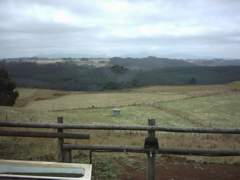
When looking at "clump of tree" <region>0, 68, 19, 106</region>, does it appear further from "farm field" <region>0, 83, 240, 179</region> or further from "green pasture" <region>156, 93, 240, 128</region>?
"green pasture" <region>156, 93, 240, 128</region>

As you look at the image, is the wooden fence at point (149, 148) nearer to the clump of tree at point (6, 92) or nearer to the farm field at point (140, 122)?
the farm field at point (140, 122)

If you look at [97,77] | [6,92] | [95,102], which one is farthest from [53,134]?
[97,77]

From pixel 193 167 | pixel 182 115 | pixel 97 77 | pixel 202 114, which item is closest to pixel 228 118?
pixel 202 114

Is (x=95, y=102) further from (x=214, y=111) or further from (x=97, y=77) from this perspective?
(x=97, y=77)

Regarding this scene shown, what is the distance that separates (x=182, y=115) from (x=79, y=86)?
95483 millimetres

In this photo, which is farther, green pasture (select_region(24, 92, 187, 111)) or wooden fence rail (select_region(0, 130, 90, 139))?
green pasture (select_region(24, 92, 187, 111))

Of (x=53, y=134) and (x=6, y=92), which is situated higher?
(x=53, y=134)

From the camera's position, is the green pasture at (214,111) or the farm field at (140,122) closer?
the farm field at (140,122)

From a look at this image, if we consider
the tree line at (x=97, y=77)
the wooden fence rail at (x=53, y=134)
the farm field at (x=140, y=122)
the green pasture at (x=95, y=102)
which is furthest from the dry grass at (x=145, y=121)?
the tree line at (x=97, y=77)

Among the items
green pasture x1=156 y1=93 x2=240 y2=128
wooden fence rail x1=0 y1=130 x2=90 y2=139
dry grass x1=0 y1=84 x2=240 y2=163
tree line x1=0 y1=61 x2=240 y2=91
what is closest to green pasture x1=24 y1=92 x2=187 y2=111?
dry grass x1=0 y1=84 x2=240 y2=163

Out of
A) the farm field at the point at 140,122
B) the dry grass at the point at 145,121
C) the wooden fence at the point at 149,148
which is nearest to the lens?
the wooden fence at the point at 149,148

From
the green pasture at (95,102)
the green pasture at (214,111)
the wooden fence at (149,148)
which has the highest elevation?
the wooden fence at (149,148)

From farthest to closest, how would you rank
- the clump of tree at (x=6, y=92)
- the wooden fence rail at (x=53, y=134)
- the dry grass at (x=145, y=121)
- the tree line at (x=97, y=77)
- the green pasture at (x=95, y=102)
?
the tree line at (x=97, y=77) → the clump of tree at (x=6, y=92) → the green pasture at (x=95, y=102) → the dry grass at (x=145, y=121) → the wooden fence rail at (x=53, y=134)

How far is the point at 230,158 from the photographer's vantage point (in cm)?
735
